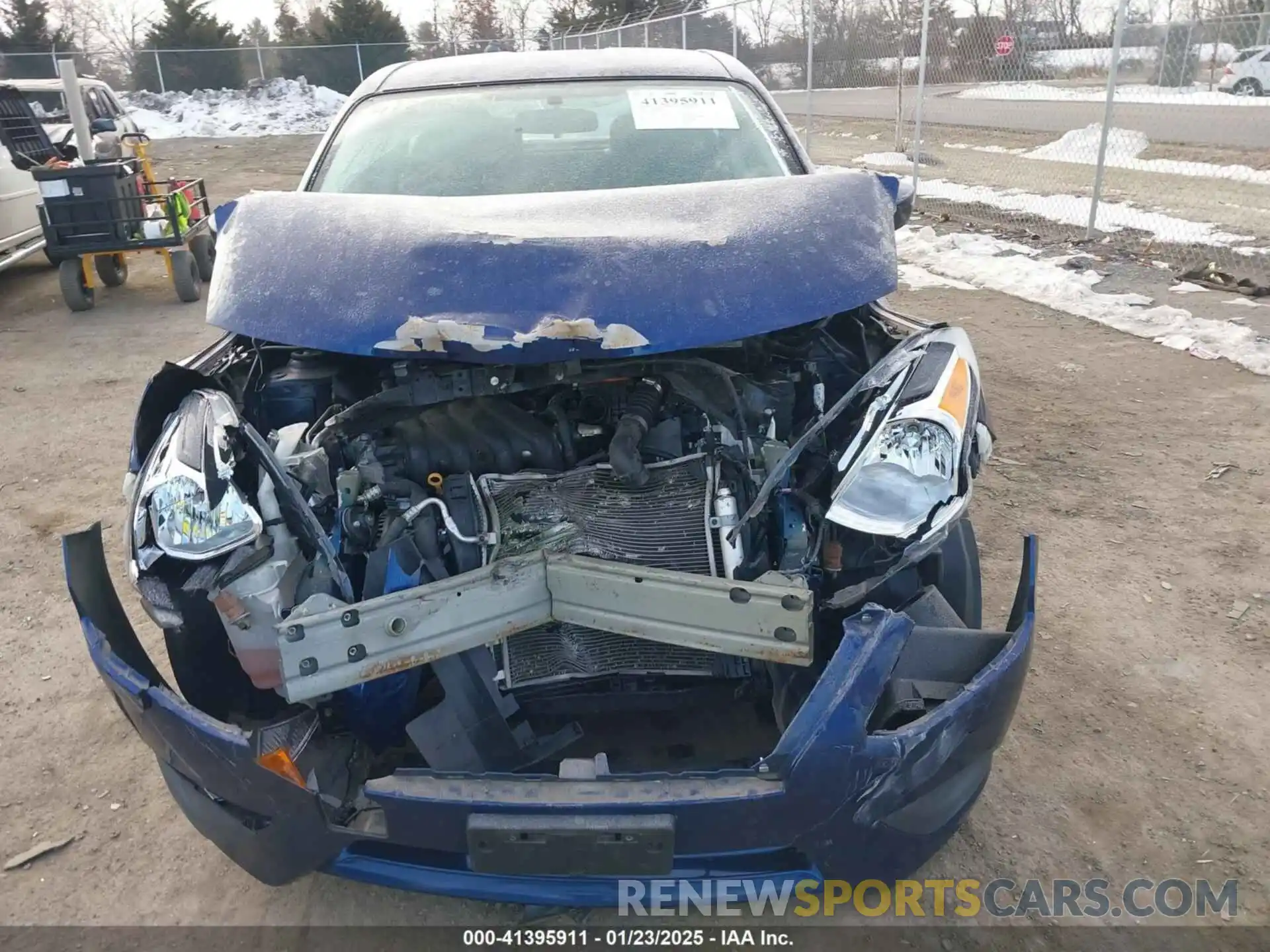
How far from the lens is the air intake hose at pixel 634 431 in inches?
86.2

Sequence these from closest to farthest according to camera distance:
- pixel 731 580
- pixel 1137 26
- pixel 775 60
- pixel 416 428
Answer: pixel 731 580, pixel 416 428, pixel 1137 26, pixel 775 60

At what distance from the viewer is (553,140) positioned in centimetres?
327

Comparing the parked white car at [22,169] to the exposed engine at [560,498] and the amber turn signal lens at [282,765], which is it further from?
the amber turn signal lens at [282,765]

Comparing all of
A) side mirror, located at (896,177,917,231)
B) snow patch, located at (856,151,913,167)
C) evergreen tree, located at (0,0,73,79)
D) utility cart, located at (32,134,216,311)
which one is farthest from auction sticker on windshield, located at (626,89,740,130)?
evergreen tree, located at (0,0,73,79)

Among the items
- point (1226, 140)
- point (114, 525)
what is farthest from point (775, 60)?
point (114, 525)

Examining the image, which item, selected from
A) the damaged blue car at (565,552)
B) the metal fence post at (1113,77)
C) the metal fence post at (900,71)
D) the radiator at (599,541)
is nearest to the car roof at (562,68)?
the damaged blue car at (565,552)

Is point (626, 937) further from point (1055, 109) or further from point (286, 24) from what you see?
point (286, 24)

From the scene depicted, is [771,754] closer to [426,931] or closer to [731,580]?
[731,580]

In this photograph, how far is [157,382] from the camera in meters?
2.13

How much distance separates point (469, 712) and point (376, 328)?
35.1 inches

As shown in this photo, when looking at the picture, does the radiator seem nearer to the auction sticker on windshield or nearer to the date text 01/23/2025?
the date text 01/23/2025

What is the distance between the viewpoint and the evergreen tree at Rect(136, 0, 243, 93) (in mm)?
26891

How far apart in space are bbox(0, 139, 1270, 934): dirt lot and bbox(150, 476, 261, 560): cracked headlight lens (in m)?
0.90

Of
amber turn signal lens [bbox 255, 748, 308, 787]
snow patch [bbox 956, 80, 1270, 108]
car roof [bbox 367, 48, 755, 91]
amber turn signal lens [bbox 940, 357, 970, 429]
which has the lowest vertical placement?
amber turn signal lens [bbox 255, 748, 308, 787]
